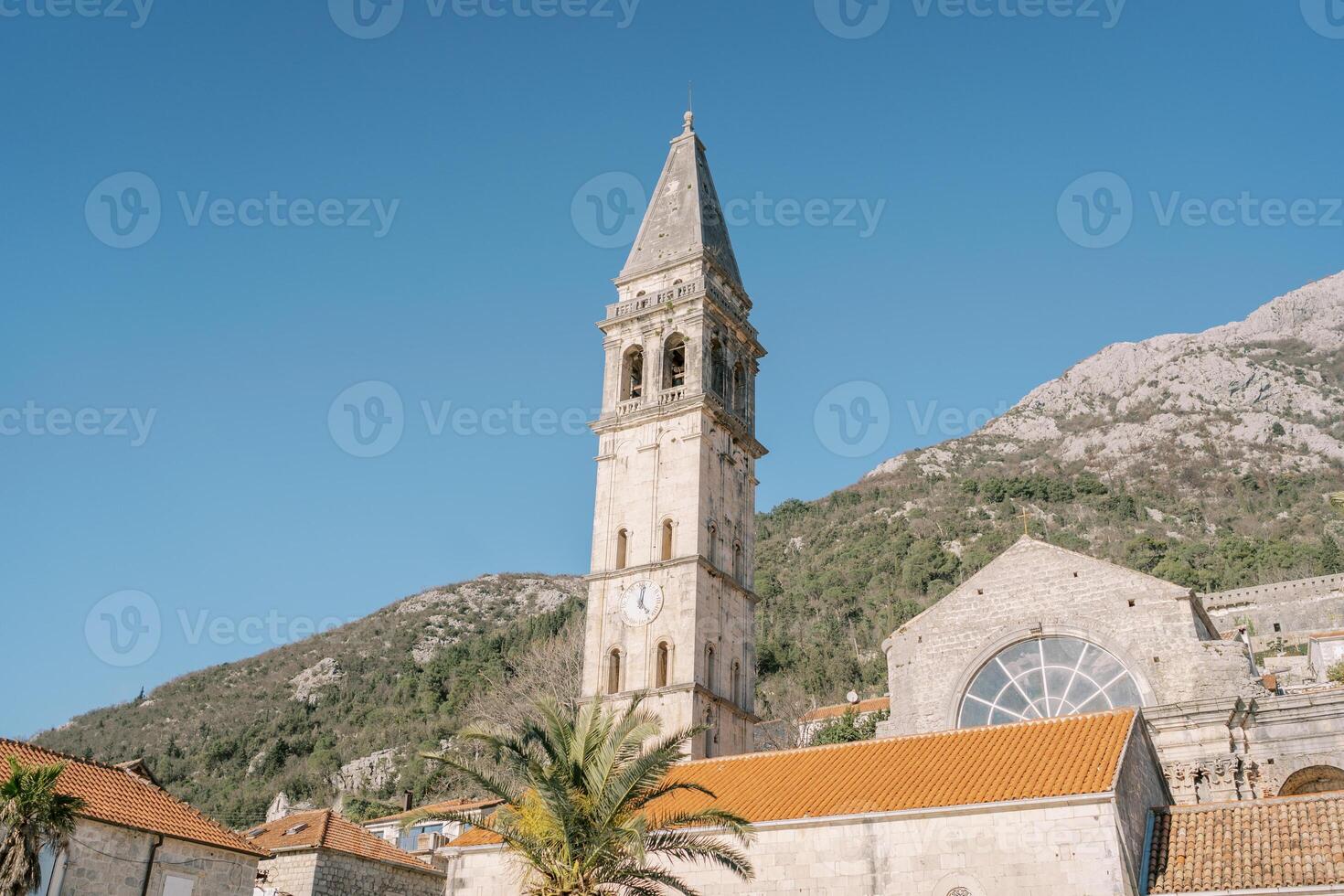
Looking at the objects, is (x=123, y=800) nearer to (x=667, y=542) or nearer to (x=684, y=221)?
(x=667, y=542)

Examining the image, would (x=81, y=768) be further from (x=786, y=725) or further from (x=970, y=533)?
(x=970, y=533)

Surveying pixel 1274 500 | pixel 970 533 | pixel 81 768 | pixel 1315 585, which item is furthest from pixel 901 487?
pixel 81 768

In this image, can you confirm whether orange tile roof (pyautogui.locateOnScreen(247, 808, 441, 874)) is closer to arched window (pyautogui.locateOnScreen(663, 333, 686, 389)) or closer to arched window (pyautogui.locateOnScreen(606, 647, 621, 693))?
arched window (pyautogui.locateOnScreen(606, 647, 621, 693))

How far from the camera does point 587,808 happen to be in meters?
15.7

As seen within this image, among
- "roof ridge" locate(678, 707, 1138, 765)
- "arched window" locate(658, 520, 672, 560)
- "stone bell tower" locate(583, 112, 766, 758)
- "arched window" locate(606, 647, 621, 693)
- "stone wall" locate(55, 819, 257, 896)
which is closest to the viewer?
"stone wall" locate(55, 819, 257, 896)

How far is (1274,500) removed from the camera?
92.2 metres

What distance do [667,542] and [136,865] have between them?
52.0ft

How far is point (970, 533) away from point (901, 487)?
1883 centimetres

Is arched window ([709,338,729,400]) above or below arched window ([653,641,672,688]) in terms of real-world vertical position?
above

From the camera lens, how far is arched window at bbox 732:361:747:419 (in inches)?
1417

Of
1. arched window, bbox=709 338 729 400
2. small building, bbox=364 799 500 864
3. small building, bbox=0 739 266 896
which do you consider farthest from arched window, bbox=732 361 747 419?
small building, bbox=0 739 266 896

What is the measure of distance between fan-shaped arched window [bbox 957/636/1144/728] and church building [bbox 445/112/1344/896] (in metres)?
0.06

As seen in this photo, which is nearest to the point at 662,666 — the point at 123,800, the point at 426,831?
the point at 426,831

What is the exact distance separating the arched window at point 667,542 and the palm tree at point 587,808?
14.9 metres
